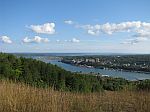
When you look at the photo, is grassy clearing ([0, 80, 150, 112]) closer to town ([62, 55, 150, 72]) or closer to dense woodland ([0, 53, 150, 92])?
dense woodland ([0, 53, 150, 92])

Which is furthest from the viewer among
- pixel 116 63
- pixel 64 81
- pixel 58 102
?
pixel 116 63

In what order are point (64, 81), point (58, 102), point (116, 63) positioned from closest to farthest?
point (58, 102) < point (64, 81) < point (116, 63)

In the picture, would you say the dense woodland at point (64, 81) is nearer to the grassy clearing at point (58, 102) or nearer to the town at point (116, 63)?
the grassy clearing at point (58, 102)

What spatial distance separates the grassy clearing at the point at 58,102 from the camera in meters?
5.30

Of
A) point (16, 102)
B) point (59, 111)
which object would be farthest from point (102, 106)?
point (16, 102)

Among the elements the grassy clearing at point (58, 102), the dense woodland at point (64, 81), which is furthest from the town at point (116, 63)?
the grassy clearing at point (58, 102)

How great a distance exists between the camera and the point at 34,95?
5770mm

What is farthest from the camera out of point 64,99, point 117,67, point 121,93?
point 117,67

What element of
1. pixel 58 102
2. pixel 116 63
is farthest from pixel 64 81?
pixel 116 63

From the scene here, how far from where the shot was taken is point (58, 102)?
5.65 metres

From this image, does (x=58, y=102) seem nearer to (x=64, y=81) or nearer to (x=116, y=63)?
(x=64, y=81)

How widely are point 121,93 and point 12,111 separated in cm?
281

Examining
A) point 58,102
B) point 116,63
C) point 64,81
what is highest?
point 58,102

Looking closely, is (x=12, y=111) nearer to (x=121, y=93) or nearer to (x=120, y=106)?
(x=120, y=106)
